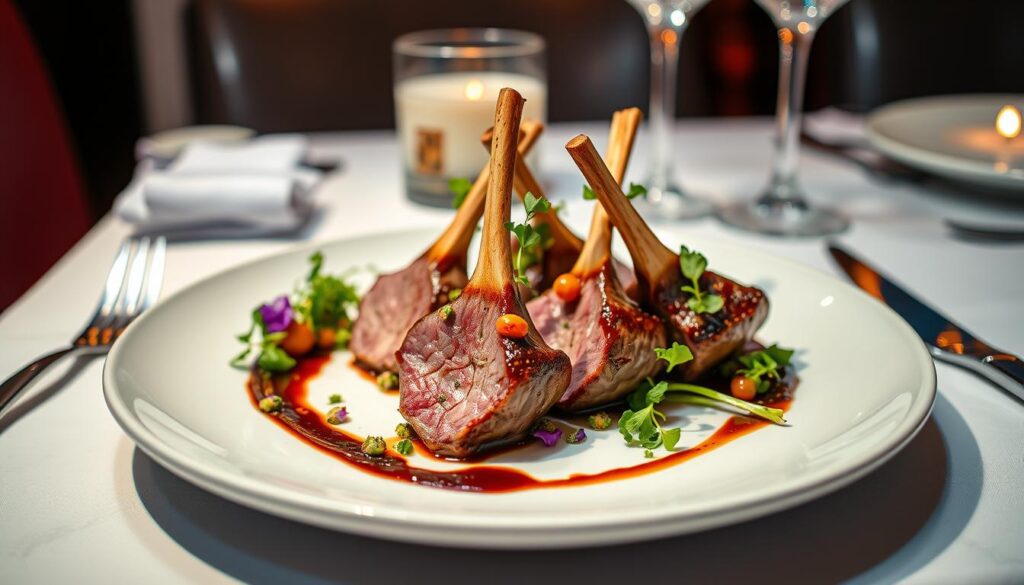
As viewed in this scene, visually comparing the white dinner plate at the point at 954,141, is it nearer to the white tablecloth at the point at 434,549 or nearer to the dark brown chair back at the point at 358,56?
the white tablecloth at the point at 434,549

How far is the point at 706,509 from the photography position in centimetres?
57

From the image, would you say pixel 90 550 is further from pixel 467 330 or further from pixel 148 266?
pixel 148 266

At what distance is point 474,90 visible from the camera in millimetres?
1484

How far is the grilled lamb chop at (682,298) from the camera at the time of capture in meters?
0.83

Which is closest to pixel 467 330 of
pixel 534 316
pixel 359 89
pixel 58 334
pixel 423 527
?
pixel 534 316

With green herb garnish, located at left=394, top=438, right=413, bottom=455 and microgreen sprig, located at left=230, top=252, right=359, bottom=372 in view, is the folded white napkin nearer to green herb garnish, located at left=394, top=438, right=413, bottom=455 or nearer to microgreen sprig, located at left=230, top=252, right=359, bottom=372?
microgreen sprig, located at left=230, top=252, right=359, bottom=372

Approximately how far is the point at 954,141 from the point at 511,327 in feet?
3.90

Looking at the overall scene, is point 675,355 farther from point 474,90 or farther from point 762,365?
point 474,90

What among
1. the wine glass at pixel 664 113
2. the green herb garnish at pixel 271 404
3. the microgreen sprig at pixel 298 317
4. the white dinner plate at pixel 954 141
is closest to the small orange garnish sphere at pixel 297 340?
the microgreen sprig at pixel 298 317

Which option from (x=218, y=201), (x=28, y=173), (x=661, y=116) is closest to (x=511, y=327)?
(x=218, y=201)

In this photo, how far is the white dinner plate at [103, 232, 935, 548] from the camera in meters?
0.57

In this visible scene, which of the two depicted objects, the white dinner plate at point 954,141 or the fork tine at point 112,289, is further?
the white dinner plate at point 954,141

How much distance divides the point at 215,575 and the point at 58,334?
1.84 feet

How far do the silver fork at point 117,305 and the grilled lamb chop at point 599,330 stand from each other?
0.46m
